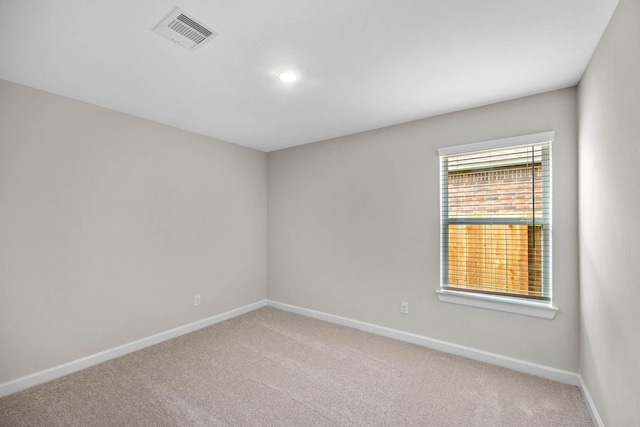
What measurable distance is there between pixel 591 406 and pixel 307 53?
3083 millimetres

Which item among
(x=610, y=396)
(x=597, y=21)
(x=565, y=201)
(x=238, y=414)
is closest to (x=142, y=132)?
(x=238, y=414)

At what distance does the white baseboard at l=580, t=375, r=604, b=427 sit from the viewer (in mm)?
Result: 1825

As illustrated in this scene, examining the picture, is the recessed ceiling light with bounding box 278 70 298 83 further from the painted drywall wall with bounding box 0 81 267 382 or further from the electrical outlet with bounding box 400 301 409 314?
the electrical outlet with bounding box 400 301 409 314

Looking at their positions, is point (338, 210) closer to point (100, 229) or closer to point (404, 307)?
point (404, 307)

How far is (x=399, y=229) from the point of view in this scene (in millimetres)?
3221

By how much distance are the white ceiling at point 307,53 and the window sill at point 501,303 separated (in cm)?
182

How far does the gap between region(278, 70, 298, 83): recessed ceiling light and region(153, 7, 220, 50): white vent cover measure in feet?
1.84

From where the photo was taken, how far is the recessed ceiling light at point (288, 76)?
2113 mm

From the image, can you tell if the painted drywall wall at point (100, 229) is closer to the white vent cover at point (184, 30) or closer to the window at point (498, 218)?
the white vent cover at point (184, 30)

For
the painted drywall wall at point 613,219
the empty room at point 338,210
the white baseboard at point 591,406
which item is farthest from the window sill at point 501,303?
the white baseboard at point 591,406

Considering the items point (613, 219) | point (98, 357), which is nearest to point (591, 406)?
point (613, 219)

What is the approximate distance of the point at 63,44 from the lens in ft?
5.77

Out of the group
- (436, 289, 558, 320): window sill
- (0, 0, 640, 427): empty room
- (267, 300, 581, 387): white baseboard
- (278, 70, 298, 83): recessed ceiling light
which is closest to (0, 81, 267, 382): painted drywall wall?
(0, 0, 640, 427): empty room

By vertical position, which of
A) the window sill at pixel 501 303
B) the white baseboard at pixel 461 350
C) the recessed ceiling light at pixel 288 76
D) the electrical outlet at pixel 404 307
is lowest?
the white baseboard at pixel 461 350
